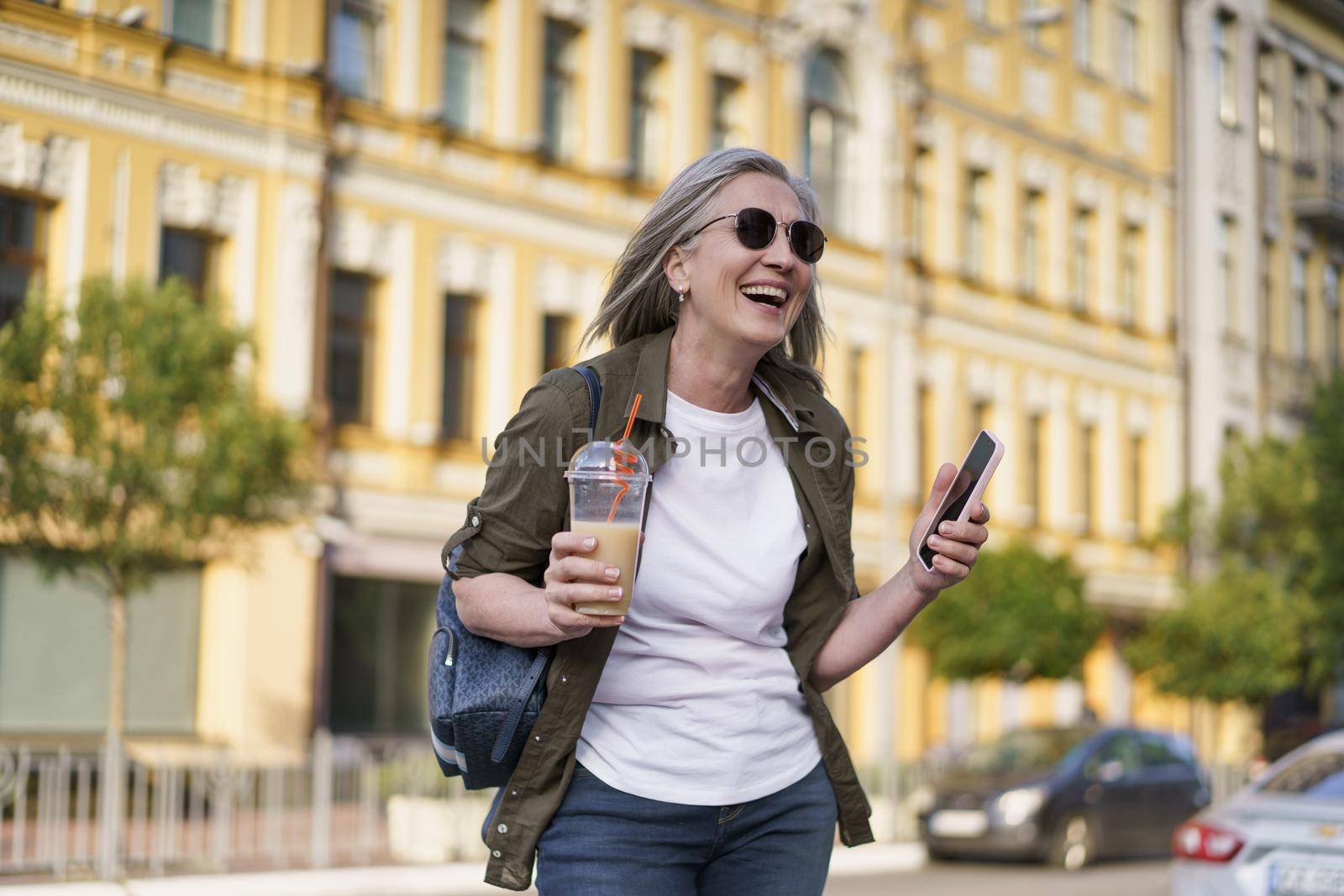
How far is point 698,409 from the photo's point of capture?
3.11 m

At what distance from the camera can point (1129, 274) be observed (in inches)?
1452

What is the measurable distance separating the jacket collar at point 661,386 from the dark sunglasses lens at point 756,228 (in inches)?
8.2

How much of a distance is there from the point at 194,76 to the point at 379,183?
2.63m

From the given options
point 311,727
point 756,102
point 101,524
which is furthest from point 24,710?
point 756,102

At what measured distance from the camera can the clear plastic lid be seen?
2709 millimetres

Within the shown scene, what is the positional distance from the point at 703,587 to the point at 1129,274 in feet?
116

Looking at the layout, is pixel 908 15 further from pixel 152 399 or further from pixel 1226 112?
pixel 152 399

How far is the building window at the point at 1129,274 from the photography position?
36375 mm

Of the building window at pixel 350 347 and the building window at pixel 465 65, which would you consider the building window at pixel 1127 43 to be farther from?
the building window at pixel 350 347

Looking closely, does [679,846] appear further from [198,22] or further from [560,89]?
[560,89]

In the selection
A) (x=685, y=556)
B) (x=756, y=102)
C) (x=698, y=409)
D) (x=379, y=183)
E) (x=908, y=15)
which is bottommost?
(x=685, y=556)

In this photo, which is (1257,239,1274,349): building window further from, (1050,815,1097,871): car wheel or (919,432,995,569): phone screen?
(919,432,995,569): phone screen

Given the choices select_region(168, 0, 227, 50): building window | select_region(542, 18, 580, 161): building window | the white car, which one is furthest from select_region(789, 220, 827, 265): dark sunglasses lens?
select_region(542, 18, 580, 161): building window

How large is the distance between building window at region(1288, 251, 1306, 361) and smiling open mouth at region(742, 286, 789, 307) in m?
39.1
